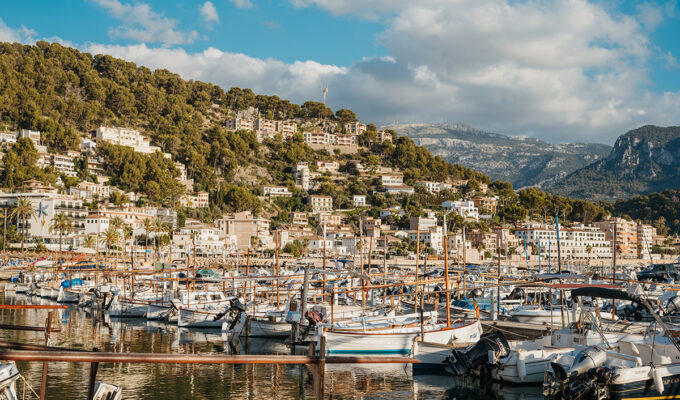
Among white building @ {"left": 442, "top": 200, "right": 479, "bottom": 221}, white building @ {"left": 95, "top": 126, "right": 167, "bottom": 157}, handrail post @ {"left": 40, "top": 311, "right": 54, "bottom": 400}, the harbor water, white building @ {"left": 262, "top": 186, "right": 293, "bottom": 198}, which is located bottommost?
the harbor water

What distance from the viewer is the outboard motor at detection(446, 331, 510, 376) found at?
18.5m

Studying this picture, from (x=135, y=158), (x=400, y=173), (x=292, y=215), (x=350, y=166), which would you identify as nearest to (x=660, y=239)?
(x=400, y=173)

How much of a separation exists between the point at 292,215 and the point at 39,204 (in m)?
46.1

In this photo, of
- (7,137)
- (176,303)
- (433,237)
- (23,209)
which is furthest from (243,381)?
(7,137)

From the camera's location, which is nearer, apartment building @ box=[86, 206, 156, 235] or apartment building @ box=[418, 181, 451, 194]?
apartment building @ box=[86, 206, 156, 235]

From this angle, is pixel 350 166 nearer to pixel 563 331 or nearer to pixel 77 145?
pixel 77 145

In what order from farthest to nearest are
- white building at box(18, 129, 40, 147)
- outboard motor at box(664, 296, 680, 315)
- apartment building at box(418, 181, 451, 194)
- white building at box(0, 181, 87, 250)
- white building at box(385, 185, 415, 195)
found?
apartment building at box(418, 181, 451, 194) → white building at box(385, 185, 415, 195) → white building at box(18, 129, 40, 147) → white building at box(0, 181, 87, 250) → outboard motor at box(664, 296, 680, 315)

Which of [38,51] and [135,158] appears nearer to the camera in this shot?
[135,158]

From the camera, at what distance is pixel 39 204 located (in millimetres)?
87625

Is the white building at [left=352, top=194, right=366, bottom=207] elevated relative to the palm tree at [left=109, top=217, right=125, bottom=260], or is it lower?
elevated

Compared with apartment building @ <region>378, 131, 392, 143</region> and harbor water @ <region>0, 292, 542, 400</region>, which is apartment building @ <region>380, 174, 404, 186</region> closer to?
apartment building @ <region>378, 131, 392, 143</region>

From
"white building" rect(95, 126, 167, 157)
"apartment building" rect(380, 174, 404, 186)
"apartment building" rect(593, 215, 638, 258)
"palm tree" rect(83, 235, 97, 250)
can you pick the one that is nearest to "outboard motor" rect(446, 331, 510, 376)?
"palm tree" rect(83, 235, 97, 250)

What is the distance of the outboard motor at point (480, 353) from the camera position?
727 inches

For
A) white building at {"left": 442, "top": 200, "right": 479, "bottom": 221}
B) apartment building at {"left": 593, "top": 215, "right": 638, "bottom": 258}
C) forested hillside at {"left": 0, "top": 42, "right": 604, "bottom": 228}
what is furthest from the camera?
apartment building at {"left": 593, "top": 215, "right": 638, "bottom": 258}
